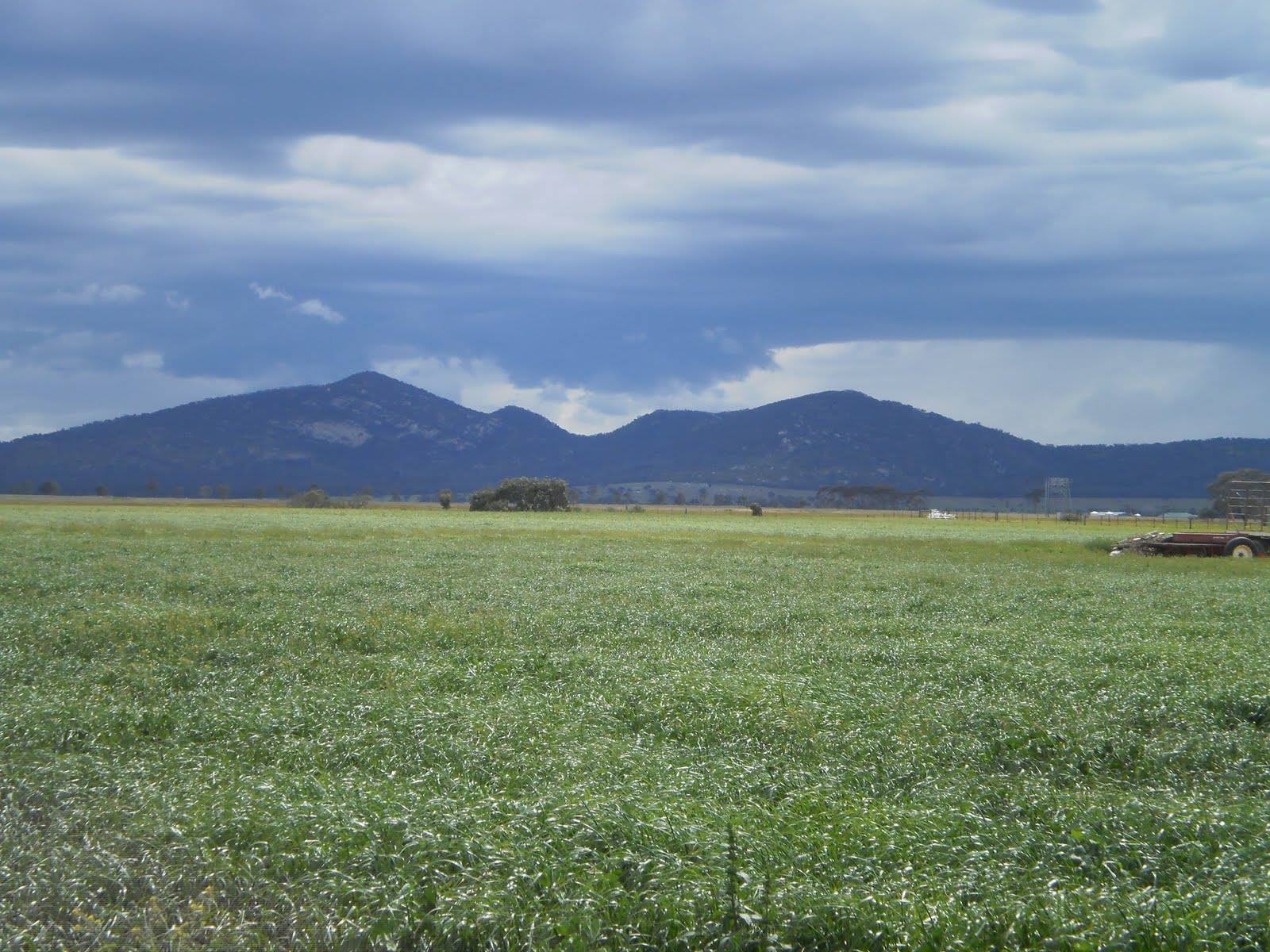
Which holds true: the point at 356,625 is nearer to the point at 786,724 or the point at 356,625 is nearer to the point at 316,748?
the point at 316,748

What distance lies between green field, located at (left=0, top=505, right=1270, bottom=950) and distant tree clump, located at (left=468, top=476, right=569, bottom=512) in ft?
364

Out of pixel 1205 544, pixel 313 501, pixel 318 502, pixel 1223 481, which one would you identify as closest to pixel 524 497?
pixel 318 502

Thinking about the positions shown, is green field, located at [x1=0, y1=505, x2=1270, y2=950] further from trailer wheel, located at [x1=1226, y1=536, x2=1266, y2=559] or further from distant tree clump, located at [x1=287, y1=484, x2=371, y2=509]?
distant tree clump, located at [x1=287, y1=484, x2=371, y2=509]

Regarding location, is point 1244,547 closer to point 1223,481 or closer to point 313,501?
point 313,501

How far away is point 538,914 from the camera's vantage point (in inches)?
302

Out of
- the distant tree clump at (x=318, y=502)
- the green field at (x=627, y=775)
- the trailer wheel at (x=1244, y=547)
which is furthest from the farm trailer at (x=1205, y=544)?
the distant tree clump at (x=318, y=502)

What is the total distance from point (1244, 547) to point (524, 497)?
96095mm

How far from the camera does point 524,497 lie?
13788 cm

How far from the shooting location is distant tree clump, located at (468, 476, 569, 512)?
137 meters

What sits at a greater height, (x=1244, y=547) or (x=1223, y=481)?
(x=1223, y=481)

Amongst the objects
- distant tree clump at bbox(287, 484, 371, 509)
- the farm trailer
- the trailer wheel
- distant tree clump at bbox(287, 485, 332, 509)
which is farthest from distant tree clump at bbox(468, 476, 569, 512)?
the trailer wheel

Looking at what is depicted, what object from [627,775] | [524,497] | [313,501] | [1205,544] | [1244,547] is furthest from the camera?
[313,501]

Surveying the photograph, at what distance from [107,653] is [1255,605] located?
2727 cm

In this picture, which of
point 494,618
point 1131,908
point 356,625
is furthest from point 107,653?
point 1131,908
